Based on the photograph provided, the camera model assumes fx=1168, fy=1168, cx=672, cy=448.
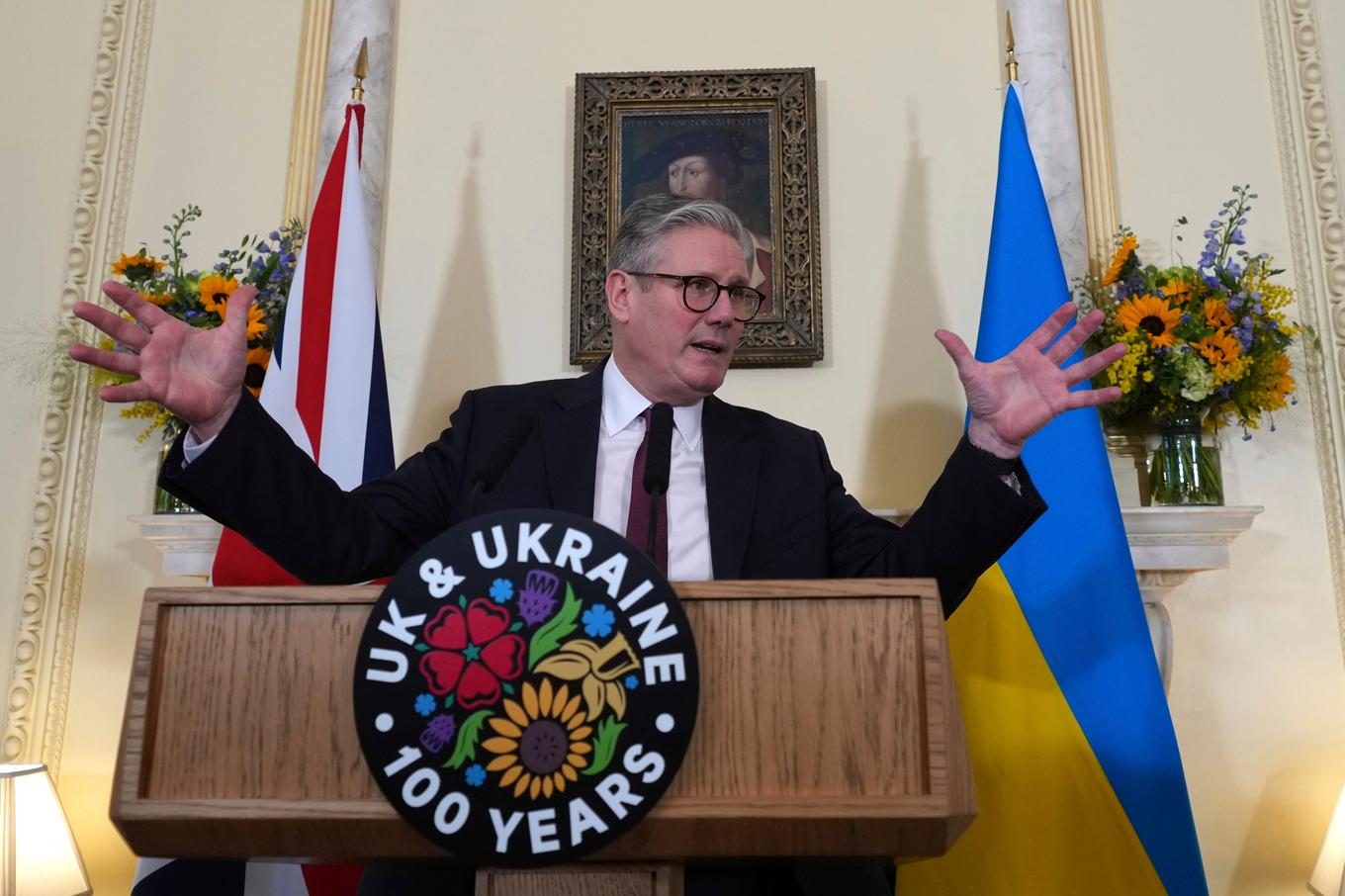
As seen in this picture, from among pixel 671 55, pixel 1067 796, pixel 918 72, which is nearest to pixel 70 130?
pixel 671 55

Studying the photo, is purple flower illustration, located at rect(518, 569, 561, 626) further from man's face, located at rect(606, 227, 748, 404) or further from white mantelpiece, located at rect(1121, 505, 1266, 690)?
white mantelpiece, located at rect(1121, 505, 1266, 690)

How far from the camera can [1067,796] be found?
2.45 m

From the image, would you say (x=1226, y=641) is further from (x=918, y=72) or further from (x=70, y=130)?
(x=70, y=130)

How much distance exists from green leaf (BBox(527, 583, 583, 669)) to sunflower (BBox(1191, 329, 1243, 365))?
7.46 ft

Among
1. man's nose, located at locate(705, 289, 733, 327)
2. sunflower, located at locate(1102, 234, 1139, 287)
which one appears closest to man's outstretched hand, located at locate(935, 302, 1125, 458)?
man's nose, located at locate(705, 289, 733, 327)

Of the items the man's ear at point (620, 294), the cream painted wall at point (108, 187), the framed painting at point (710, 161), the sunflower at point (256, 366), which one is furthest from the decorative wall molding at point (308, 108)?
the man's ear at point (620, 294)

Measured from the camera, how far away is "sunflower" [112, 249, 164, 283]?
3.06 m

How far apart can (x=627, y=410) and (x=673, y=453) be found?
0.36 feet

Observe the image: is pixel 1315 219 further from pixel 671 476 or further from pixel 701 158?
pixel 671 476

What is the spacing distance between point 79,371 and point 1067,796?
286 centimetres

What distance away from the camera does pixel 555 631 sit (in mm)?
1012

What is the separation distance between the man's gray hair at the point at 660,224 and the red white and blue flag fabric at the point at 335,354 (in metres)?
1.04

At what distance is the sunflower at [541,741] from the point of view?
0.99 meters

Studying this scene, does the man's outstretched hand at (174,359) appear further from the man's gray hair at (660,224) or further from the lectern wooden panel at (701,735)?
the man's gray hair at (660,224)
